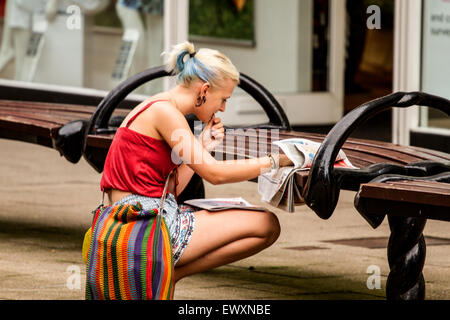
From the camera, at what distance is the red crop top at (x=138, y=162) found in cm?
396

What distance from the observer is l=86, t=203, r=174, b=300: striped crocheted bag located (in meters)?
3.74

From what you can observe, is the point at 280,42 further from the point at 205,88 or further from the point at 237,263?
the point at 205,88

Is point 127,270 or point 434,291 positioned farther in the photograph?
point 434,291

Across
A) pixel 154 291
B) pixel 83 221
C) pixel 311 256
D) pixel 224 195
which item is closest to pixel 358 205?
pixel 154 291

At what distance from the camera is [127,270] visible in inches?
148

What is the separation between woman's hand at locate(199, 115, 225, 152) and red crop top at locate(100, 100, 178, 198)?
0.50 ft

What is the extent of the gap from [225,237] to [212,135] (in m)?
0.40

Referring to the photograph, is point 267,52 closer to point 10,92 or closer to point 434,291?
point 10,92

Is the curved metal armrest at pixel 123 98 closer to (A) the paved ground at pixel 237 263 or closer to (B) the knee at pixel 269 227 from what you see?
(A) the paved ground at pixel 237 263

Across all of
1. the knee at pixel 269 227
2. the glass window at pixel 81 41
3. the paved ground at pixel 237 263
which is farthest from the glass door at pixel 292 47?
the knee at pixel 269 227

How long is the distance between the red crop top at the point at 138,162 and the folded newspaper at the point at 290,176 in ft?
1.31

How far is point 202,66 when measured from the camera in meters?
3.92

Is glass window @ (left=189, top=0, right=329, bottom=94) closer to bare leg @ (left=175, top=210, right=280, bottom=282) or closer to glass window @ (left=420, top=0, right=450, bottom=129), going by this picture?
glass window @ (left=420, top=0, right=450, bottom=129)
